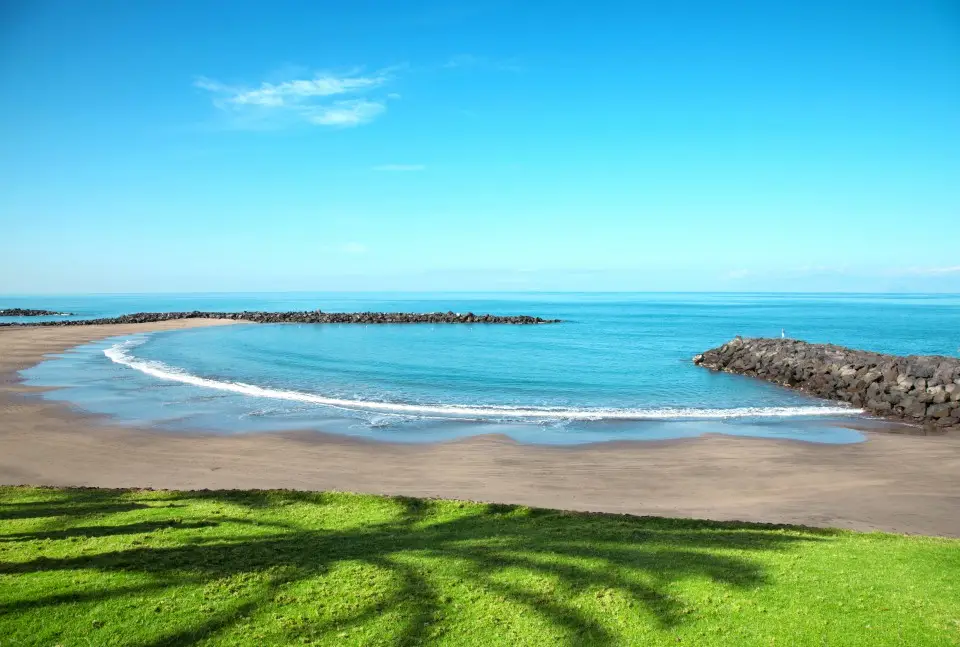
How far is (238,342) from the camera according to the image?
172ft

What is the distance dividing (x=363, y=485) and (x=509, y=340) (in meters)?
43.2

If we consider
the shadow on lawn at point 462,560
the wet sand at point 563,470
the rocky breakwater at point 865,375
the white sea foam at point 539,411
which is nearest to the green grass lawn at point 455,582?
the shadow on lawn at point 462,560

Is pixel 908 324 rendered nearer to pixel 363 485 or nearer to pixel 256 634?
pixel 363 485

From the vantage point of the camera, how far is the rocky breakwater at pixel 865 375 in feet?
78.9

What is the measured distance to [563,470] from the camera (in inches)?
613

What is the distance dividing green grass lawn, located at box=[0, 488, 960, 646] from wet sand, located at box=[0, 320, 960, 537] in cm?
412

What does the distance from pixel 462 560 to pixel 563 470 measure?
894 cm

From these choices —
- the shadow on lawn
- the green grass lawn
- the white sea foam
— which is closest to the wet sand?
the shadow on lawn

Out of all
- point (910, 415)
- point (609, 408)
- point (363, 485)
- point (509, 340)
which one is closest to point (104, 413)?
point (363, 485)

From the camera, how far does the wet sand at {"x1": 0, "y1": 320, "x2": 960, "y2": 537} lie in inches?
506

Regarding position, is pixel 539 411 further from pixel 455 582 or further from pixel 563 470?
pixel 455 582

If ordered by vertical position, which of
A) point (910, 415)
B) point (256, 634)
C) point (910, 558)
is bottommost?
point (910, 415)

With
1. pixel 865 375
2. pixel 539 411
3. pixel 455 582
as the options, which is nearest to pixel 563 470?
pixel 539 411

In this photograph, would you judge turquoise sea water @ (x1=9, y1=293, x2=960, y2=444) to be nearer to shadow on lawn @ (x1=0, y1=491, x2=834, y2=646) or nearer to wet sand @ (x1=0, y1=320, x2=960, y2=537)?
wet sand @ (x1=0, y1=320, x2=960, y2=537)
